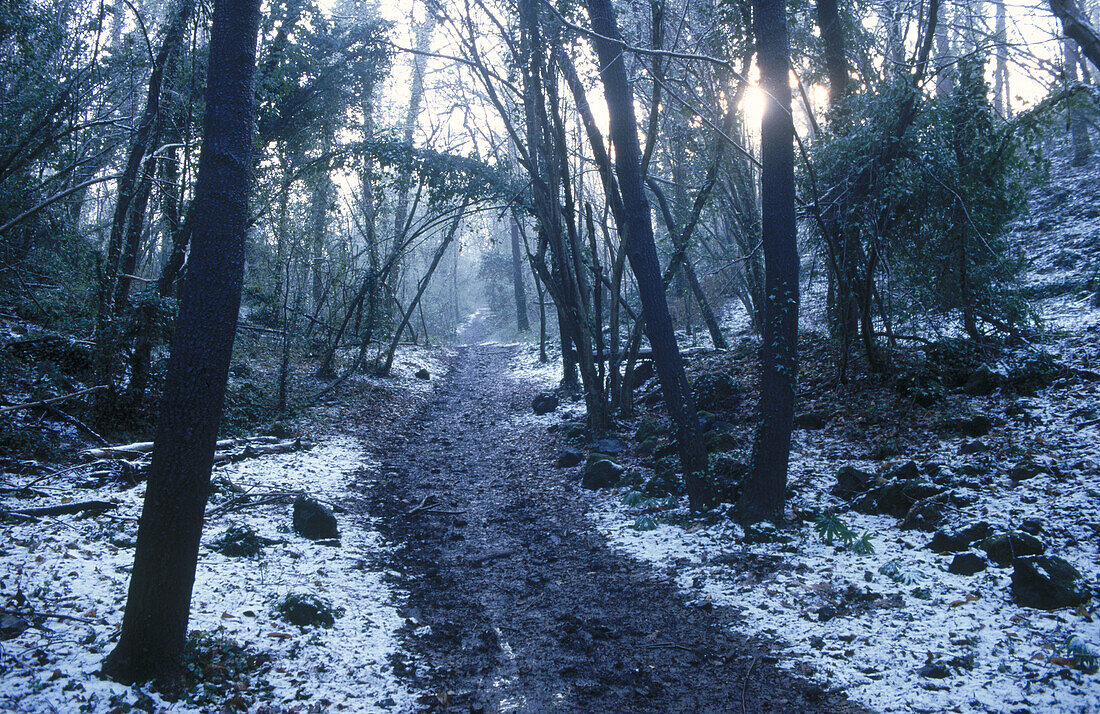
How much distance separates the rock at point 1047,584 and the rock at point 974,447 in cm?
248

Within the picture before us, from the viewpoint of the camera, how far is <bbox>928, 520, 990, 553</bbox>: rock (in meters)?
4.99

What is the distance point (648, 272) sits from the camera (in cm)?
750

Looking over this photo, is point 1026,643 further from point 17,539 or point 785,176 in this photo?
point 17,539

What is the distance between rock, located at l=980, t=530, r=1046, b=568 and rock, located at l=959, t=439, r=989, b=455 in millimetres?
2004

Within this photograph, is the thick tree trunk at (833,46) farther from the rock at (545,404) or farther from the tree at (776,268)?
the rock at (545,404)

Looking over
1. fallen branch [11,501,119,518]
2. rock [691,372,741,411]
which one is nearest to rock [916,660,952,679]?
fallen branch [11,501,119,518]

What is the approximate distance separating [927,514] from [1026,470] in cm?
114

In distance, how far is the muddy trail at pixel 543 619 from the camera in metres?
3.83

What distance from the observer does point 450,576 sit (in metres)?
5.86

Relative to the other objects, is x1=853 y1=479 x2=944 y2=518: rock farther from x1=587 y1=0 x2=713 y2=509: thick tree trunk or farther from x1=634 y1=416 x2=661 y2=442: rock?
x1=634 y1=416 x2=661 y2=442: rock

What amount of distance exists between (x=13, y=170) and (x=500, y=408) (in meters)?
10.1

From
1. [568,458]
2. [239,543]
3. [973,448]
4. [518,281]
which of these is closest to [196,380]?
[239,543]

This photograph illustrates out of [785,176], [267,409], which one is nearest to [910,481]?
[785,176]

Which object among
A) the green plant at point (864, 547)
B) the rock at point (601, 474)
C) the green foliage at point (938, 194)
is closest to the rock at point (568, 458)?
the rock at point (601, 474)
